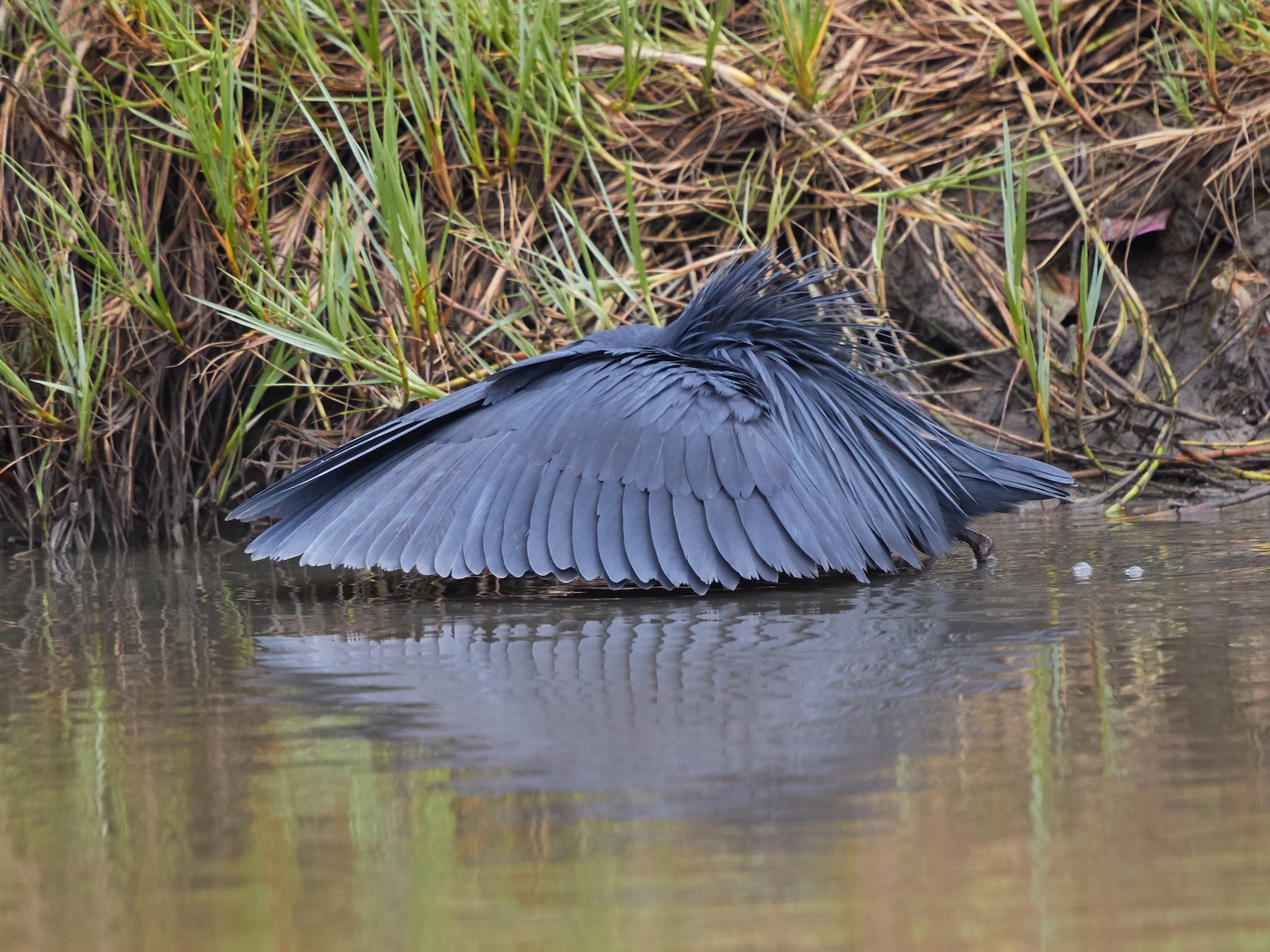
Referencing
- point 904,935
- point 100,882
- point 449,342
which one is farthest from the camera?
point 449,342

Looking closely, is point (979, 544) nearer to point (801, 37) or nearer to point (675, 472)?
point (675, 472)

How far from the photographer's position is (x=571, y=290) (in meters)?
4.02

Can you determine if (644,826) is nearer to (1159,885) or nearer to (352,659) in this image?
(1159,885)

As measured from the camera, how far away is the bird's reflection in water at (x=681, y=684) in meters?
1.63

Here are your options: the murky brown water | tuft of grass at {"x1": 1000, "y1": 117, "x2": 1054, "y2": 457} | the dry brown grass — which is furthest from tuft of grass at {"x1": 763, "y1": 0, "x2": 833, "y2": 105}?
the murky brown water

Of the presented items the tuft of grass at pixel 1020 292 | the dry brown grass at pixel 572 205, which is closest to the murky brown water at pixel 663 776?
the tuft of grass at pixel 1020 292

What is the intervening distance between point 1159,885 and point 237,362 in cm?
355

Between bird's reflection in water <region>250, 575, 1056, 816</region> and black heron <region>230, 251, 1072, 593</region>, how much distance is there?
0.11 m

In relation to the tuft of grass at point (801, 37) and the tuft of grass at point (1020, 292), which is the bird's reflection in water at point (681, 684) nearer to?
the tuft of grass at point (1020, 292)

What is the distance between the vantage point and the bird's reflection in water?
5.36ft

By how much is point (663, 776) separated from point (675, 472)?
1.35 m

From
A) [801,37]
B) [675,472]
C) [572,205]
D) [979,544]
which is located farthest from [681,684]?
[801,37]

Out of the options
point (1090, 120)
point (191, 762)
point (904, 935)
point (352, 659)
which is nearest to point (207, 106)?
point (352, 659)

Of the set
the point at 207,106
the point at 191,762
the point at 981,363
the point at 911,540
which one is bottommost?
the point at 191,762
